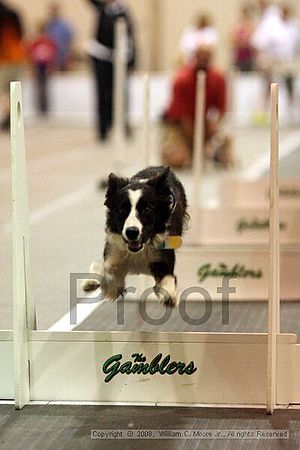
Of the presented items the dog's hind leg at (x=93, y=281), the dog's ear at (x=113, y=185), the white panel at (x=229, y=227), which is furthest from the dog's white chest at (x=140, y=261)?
the white panel at (x=229, y=227)

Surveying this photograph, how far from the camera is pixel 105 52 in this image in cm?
1490

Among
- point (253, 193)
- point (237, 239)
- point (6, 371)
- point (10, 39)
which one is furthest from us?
point (10, 39)

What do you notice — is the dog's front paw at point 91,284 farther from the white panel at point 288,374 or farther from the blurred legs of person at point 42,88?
the blurred legs of person at point 42,88

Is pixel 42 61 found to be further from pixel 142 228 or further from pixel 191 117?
pixel 142 228

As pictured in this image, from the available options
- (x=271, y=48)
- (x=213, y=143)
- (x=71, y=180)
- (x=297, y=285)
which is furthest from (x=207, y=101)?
(x=271, y=48)

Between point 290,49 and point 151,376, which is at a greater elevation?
point 290,49

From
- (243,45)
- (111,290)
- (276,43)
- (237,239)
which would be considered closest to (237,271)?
(237,239)

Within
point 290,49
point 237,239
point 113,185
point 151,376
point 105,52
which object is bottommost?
point 151,376

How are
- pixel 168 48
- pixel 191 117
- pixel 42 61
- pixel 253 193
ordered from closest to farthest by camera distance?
pixel 253 193 → pixel 191 117 → pixel 42 61 → pixel 168 48

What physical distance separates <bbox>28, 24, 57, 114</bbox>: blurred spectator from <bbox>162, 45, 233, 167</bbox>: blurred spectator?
888 centimetres

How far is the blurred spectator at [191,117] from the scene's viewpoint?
11.9 metres

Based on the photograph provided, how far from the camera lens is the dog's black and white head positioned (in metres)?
3.84

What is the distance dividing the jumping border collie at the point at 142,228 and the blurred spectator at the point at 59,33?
17.8m

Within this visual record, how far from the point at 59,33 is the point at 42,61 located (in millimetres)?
1172
